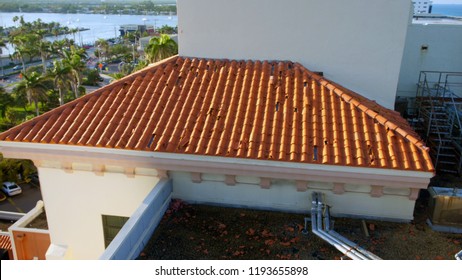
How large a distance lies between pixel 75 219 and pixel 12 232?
35.1 feet

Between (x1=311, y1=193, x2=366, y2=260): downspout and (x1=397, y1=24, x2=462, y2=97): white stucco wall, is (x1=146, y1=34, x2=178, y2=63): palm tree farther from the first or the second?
(x1=311, y1=193, x2=366, y2=260): downspout

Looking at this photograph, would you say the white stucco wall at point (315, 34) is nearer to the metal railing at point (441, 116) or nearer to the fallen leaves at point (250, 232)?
the metal railing at point (441, 116)

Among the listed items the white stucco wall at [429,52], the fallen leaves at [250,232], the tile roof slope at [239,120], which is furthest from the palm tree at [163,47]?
the fallen leaves at [250,232]

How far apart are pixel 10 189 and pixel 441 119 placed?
3491 centimetres

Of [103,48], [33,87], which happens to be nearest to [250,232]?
[33,87]

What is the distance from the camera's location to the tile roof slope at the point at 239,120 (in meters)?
7.48

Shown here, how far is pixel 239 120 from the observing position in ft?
27.5

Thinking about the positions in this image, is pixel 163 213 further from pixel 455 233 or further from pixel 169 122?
pixel 455 233

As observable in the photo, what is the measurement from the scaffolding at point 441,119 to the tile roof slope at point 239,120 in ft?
9.49

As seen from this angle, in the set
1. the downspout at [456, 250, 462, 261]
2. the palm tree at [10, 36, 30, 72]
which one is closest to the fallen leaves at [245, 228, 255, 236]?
the downspout at [456, 250, 462, 261]

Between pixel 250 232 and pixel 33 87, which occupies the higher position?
pixel 250 232

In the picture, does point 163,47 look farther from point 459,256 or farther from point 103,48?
point 103,48

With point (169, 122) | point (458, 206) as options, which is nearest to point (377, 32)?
point (458, 206)

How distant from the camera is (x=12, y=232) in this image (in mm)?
17266
